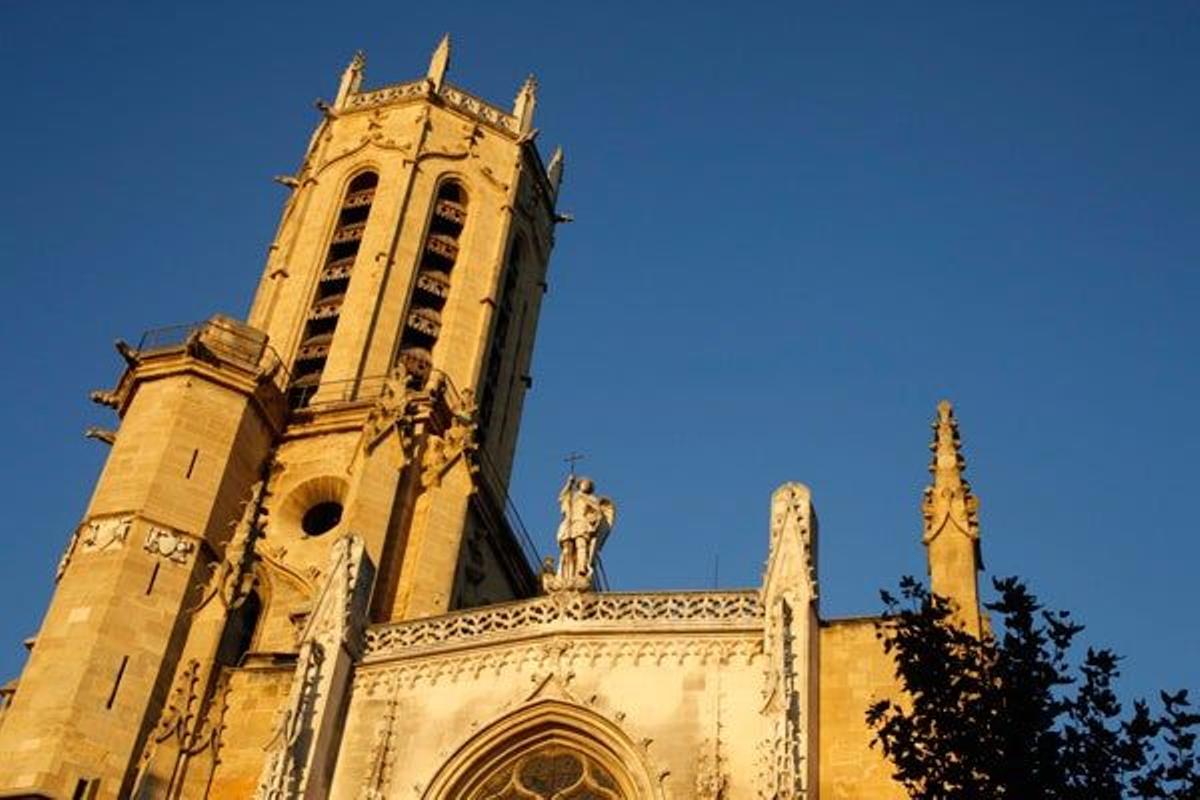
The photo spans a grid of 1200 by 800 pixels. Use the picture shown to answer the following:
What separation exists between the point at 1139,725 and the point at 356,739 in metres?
11.3

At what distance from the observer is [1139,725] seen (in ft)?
39.6

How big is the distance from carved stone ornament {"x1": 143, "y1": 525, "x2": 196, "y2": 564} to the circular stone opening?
4906mm

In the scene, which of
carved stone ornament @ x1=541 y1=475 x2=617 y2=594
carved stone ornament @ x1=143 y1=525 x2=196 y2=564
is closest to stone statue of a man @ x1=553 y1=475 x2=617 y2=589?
carved stone ornament @ x1=541 y1=475 x2=617 y2=594

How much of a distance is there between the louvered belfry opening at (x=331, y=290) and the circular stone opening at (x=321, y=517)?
2802mm

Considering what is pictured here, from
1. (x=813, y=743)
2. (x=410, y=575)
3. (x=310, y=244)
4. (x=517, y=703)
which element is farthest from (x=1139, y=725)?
(x=310, y=244)

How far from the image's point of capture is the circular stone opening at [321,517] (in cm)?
2980

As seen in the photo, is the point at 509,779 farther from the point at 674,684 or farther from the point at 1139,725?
the point at 1139,725

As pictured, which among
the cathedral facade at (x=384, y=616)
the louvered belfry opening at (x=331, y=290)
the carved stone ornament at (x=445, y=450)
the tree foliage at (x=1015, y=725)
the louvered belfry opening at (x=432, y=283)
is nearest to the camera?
the tree foliage at (x=1015, y=725)

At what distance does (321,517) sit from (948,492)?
44.4 feet


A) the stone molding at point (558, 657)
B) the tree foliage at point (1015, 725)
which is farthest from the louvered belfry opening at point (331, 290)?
the tree foliage at point (1015, 725)

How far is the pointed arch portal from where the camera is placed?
19203 mm

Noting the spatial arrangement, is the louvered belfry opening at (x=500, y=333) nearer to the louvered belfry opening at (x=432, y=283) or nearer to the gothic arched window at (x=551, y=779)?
the louvered belfry opening at (x=432, y=283)

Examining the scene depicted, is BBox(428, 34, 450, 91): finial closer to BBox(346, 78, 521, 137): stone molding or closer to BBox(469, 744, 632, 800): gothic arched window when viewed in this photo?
BBox(346, 78, 521, 137): stone molding

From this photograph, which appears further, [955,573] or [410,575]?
[410,575]
